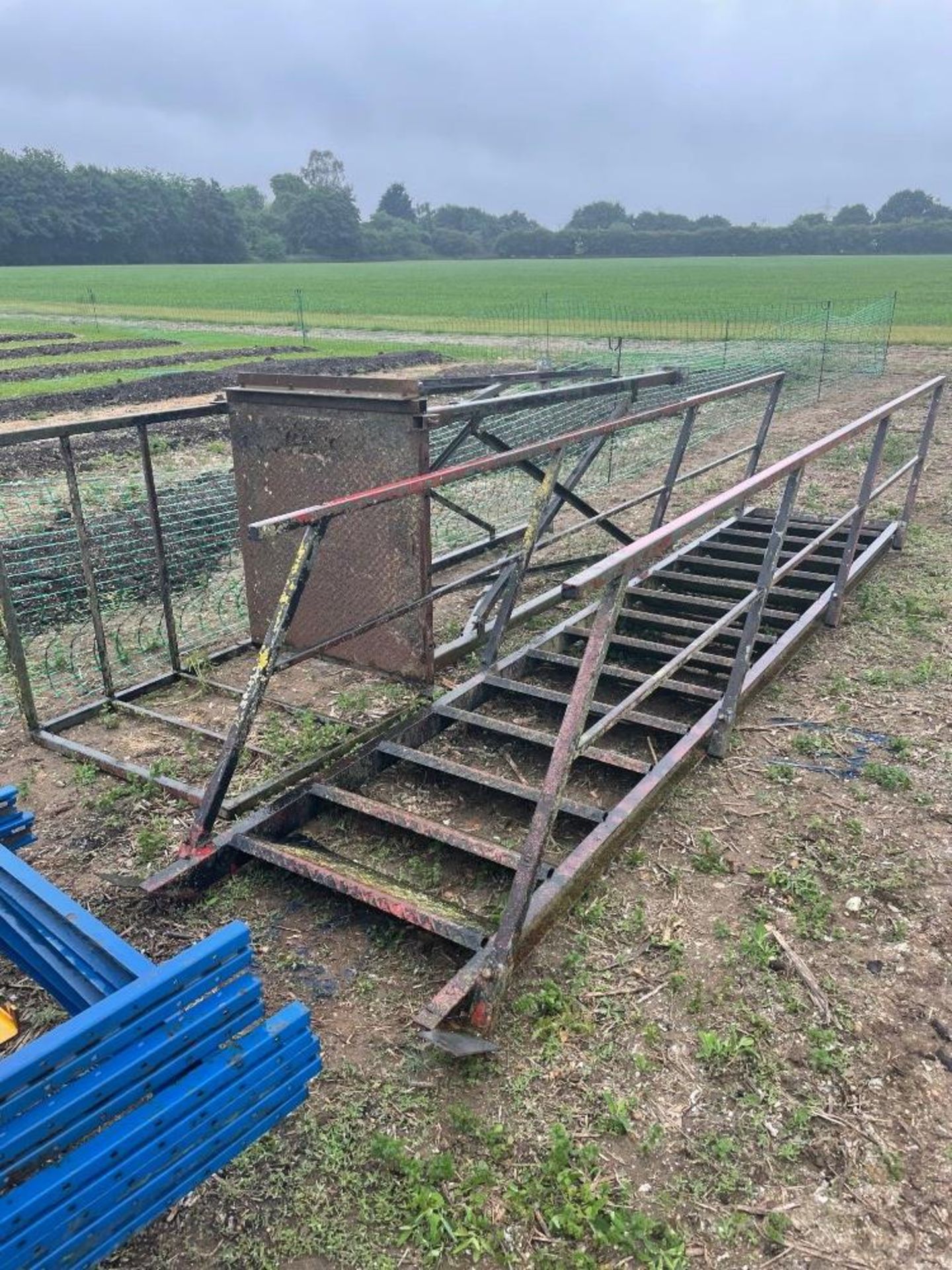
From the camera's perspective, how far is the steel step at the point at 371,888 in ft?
9.11

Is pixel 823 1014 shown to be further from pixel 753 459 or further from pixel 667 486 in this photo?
pixel 753 459

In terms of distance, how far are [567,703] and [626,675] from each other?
23.8 inches

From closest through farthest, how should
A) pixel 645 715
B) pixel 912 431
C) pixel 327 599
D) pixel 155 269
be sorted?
pixel 645 715 → pixel 327 599 → pixel 912 431 → pixel 155 269

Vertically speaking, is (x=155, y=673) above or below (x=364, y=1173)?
below

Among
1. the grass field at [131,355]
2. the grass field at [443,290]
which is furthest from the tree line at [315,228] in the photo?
the grass field at [131,355]

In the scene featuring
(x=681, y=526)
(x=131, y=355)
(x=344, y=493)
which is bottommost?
(x=131, y=355)

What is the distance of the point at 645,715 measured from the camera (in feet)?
13.7

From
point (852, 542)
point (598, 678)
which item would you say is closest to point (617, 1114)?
point (598, 678)

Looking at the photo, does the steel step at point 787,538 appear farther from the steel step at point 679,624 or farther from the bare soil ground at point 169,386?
the bare soil ground at point 169,386

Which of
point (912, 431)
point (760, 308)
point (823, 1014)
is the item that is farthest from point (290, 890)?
point (760, 308)

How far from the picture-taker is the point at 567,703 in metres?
4.05

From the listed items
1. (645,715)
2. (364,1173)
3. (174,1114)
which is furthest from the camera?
(645,715)

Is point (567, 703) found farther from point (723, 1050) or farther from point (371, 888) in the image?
point (723, 1050)

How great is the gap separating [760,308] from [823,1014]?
3244 cm
